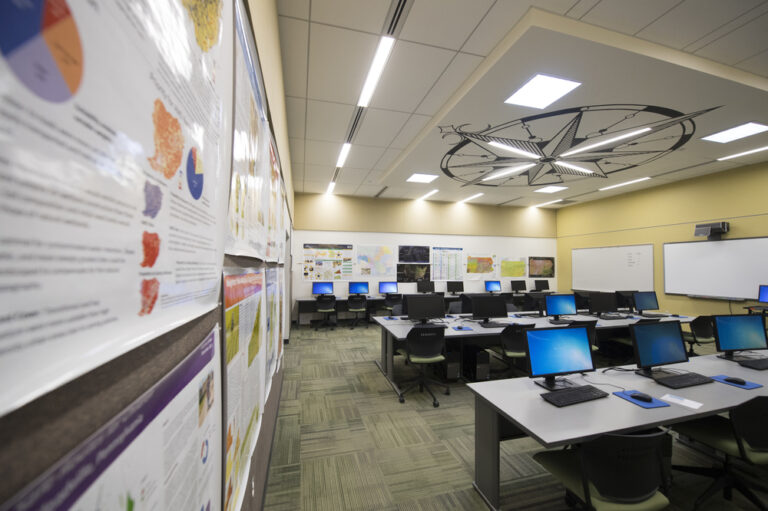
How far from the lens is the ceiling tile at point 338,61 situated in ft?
7.97

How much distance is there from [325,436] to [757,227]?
7.92 metres

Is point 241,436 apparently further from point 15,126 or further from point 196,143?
point 15,126

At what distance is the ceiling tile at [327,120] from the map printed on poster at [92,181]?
10.6 ft

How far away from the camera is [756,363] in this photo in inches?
105

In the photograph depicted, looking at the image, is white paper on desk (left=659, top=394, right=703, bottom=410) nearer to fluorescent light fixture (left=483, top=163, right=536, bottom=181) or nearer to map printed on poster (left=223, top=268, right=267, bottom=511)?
map printed on poster (left=223, top=268, right=267, bottom=511)

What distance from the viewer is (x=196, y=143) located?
54cm

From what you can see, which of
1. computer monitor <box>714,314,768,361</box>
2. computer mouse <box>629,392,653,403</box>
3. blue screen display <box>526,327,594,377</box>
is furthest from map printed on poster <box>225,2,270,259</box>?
computer monitor <box>714,314,768,361</box>

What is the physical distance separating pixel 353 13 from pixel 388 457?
3476 mm

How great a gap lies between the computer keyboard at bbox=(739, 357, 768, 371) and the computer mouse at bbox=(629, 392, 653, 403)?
5.28 feet

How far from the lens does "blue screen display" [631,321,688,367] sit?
2.38 m

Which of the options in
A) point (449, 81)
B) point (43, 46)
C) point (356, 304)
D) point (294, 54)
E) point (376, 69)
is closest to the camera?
point (43, 46)

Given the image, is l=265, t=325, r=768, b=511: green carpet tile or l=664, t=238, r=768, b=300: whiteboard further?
l=664, t=238, r=768, b=300: whiteboard

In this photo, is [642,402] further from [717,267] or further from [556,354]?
[717,267]

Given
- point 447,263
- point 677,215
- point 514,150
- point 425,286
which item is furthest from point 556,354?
point 677,215
